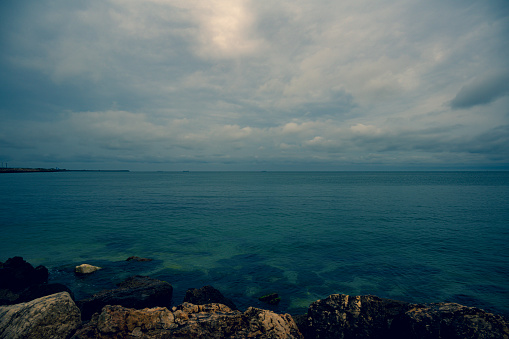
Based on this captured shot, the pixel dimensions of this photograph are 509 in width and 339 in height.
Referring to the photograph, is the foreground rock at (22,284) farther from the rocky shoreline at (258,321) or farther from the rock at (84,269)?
the rocky shoreline at (258,321)

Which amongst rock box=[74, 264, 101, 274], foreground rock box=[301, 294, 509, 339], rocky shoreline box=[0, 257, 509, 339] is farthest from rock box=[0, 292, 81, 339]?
rock box=[74, 264, 101, 274]

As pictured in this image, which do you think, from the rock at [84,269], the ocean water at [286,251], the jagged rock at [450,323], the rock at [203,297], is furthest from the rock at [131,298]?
the jagged rock at [450,323]

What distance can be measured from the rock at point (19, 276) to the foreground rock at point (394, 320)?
69.1 feet

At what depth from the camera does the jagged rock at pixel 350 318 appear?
978cm

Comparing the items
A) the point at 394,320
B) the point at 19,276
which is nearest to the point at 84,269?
the point at 19,276

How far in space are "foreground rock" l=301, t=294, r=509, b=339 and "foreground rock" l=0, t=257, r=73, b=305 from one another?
51.6 feet

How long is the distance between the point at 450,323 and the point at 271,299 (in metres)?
10.7

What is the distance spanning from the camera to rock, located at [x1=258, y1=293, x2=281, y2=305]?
658 inches

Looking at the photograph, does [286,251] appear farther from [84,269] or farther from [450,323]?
[450,323]

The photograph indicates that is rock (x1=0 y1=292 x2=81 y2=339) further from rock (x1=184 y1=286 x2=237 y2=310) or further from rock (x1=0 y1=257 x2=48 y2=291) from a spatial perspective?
rock (x1=0 y1=257 x2=48 y2=291)

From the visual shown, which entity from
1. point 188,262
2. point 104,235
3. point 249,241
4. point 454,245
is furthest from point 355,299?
point 104,235

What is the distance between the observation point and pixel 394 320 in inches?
390

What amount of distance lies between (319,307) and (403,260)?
754 inches

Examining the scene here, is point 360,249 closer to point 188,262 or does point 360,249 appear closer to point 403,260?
point 403,260
